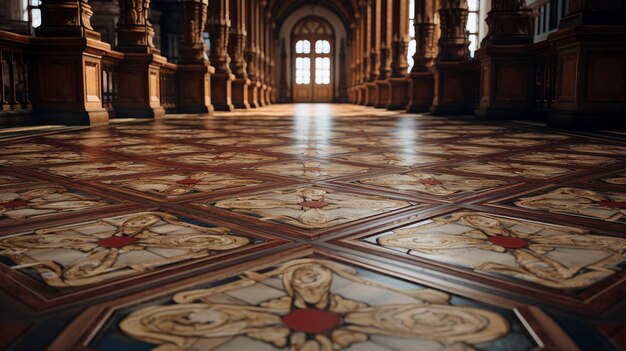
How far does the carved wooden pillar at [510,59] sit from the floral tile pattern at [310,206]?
20.2 ft

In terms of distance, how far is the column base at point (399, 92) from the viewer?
1534 centimetres

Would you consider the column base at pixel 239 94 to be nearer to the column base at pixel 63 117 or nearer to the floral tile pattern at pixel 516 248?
the column base at pixel 63 117

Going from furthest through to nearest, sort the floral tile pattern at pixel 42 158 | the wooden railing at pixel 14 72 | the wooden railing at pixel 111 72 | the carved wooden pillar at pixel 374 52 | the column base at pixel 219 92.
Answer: the carved wooden pillar at pixel 374 52, the column base at pixel 219 92, the wooden railing at pixel 111 72, the wooden railing at pixel 14 72, the floral tile pattern at pixel 42 158

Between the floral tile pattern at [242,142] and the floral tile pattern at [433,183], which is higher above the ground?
the floral tile pattern at [242,142]

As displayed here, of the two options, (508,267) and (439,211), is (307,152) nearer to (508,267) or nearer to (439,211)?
(439,211)

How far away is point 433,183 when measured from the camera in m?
2.43

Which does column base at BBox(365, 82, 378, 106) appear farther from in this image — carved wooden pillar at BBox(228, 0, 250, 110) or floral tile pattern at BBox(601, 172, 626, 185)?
floral tile pattern at BBox(601, 172, 626, 185)

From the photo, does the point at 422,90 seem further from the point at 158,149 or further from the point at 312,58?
the point at 312,58

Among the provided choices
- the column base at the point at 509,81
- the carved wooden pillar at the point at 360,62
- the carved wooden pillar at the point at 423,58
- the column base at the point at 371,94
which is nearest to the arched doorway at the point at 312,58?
the carved wooden pillar at the point at 360,62

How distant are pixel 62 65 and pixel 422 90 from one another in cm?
797

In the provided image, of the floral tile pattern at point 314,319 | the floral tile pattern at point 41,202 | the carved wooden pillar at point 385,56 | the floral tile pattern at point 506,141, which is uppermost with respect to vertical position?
the carved wooden pillar at point 385,56

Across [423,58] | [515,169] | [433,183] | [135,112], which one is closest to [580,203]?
[433,183]

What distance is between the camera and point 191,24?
1180cm

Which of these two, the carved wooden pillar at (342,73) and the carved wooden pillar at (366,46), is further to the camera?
the carved wooden pillar at (342,73)
